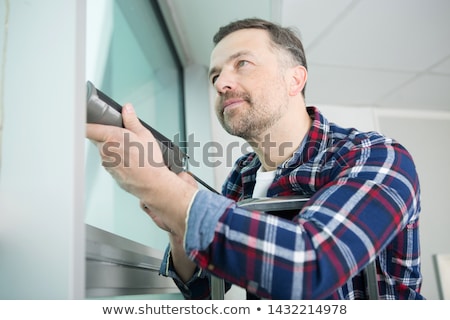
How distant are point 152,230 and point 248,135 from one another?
0.58 meters

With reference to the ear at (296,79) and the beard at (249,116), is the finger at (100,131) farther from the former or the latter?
the ear at (296,79)

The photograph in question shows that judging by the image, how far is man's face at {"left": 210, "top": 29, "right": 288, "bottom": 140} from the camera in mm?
865

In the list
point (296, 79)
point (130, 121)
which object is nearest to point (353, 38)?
point (296, 79)

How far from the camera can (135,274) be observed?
88 centimetres

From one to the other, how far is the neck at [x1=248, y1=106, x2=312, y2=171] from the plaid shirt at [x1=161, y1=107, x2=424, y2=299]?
234 mm

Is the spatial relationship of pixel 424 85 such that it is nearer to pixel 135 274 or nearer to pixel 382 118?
pixel 382 118

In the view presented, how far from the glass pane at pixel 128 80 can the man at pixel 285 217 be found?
0.78 ft

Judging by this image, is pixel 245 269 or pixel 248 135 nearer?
pixel 245 269

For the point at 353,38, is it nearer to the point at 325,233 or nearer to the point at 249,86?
the point at 249,86

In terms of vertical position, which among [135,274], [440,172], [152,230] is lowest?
[135,274]

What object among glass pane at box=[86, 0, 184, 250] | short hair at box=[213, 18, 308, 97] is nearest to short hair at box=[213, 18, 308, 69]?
short hair at box=[213, 18, 308, 97]

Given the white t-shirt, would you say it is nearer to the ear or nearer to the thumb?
the ear

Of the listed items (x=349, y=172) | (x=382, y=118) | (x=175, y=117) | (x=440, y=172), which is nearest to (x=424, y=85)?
(x=382, y=118)

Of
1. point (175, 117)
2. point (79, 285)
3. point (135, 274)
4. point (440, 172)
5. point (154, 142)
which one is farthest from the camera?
point (440, 172)
